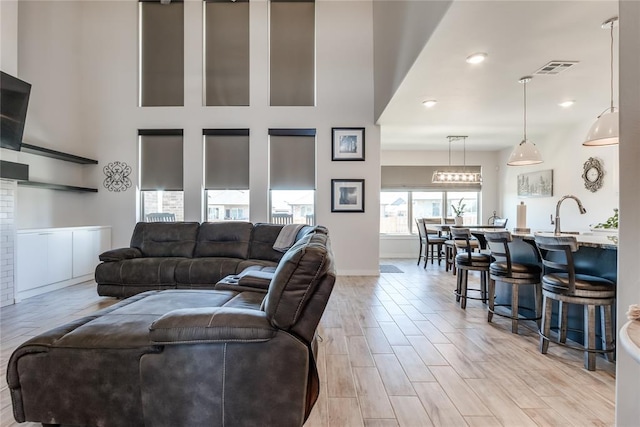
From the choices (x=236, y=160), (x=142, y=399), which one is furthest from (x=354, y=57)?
(x=142, y=399)

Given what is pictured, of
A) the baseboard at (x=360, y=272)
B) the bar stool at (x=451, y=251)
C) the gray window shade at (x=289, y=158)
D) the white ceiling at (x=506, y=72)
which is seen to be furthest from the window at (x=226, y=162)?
the bar stool at (x=451, y=251)

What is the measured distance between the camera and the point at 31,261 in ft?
13.6

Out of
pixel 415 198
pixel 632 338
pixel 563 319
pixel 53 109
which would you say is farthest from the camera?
pixel 415 198

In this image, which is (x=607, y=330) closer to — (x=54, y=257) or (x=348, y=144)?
(x=348, y=144)

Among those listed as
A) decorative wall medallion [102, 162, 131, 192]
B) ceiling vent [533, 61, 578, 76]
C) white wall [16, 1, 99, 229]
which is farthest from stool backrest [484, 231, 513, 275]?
white wall [16, 1, 99, 229]

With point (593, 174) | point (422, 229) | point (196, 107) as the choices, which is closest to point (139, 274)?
point (196, 107)

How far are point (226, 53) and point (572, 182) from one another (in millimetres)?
6499

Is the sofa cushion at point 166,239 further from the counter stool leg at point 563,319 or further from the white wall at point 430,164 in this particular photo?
the white wall at point 430,164

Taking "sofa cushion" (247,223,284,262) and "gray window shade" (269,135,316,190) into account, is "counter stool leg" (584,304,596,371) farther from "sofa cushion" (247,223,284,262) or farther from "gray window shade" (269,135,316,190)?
"gray window shade" (269,135,316,190)

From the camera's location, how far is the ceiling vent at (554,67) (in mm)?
3244

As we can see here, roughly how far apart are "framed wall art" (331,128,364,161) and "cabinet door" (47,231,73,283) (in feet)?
13.7

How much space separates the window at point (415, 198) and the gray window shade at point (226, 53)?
13.2 feet

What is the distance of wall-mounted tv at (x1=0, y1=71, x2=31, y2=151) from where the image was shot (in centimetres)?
366

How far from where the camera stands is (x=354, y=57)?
575cm
